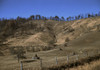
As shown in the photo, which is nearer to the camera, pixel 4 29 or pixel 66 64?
pixel 66 64

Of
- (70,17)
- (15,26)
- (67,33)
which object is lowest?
(67,33)

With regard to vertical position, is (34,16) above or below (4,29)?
above

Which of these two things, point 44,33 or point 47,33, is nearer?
point 44,33

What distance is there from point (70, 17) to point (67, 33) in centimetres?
4488

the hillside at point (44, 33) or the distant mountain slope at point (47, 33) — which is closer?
the hillside at point (44, 33)

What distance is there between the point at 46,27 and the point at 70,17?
1426 inches

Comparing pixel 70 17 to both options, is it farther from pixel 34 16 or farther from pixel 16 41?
pixel 16 41

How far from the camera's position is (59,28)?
337ft

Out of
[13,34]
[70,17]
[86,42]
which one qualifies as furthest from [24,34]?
[70,17]

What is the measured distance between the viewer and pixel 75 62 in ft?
55.8

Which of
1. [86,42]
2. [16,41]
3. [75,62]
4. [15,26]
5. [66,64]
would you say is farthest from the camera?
[15,26]

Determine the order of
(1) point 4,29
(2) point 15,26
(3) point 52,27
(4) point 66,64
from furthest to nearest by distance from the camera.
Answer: (3) point 52,27
(2) point 15,26
(1) point 4,29
(4) point 66,64

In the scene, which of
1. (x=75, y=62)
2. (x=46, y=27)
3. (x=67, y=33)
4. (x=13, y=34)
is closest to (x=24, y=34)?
(x=13, y=34)

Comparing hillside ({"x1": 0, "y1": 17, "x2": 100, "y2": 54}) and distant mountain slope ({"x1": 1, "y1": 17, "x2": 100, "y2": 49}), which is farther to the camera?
distant mountain slope ({"x1": 1, "y1": 17, "x2": 100, "y2": 49})
